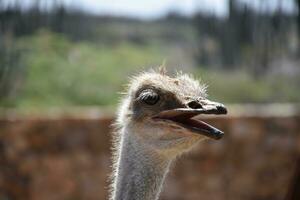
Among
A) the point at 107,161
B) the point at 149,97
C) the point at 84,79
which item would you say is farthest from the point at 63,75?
the point at 149,97

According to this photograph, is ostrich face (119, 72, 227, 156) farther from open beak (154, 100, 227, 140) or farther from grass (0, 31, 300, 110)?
grass (0, 31, 300, 110)

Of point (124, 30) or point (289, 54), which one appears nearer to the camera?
point (289, 54)

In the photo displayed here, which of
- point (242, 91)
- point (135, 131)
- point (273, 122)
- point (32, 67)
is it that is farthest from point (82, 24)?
point (135, 131)

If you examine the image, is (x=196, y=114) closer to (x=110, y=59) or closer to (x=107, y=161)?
(x=107, y=161)

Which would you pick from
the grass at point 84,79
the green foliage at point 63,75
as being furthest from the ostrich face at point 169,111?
the green foliage at point 63,75

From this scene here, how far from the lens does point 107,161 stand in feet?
31.3

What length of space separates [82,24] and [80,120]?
31.8 feet

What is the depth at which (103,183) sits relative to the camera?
957 cm

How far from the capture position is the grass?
43.1 ft

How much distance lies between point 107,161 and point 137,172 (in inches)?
238

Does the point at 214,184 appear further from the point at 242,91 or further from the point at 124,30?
the point at 124,30

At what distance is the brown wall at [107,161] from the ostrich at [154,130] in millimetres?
5734

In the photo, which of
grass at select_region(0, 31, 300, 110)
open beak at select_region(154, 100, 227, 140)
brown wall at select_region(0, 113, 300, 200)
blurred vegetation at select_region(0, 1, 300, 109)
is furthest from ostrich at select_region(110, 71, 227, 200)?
blurred vegetation at select_region(0, 1, 300, 109)

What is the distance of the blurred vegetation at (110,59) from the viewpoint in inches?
518
